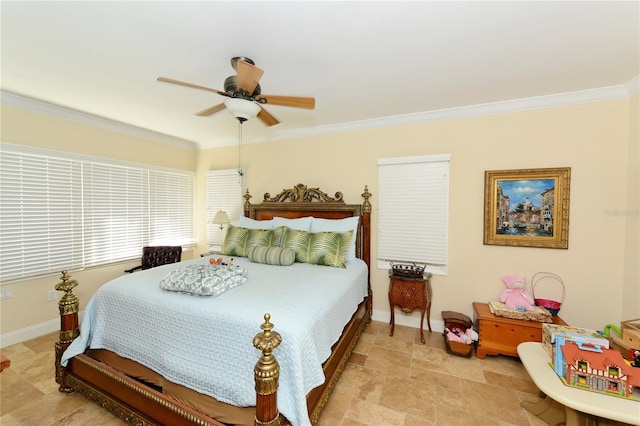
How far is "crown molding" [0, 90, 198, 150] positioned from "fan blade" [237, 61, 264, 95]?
9.31 feet

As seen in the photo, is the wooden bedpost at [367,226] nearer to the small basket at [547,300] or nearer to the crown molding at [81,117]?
the small basket at [547,300]

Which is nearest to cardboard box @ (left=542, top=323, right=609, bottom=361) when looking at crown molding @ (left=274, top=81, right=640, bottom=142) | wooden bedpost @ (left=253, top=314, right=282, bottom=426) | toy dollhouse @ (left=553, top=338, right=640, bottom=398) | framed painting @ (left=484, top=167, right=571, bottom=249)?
toy dollhouse @ (left=553, top=338, right=640, bottom=398)

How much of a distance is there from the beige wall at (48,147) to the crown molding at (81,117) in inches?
2.1

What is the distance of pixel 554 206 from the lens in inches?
103

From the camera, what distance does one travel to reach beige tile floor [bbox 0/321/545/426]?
5.82 feet

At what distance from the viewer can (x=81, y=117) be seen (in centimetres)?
322

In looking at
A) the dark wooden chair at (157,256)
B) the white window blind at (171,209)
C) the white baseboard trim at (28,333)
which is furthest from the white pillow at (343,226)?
the white baseboard trim at (28,333)

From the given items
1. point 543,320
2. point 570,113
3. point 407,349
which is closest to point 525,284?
point 543,320

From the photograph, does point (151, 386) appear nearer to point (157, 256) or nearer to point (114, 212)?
point (157, 256)

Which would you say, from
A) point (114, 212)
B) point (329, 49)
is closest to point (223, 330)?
point (329, 49)

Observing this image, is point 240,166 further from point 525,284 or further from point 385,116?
point 525,284

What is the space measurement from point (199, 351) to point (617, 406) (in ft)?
7.79

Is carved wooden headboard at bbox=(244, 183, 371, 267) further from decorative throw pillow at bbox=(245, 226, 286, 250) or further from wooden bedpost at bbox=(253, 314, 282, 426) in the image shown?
wooden bedpost at bbox=(253, 314, 282, 426)

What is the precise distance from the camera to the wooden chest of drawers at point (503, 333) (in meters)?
2.37
